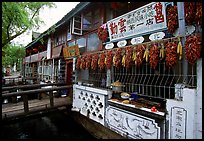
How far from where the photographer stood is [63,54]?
453 inches

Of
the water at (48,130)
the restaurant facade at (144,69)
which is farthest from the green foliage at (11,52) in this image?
the restaurant facade at (144,69)

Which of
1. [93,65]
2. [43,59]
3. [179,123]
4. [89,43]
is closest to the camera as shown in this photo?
[179,123]

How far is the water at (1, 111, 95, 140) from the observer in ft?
24.9

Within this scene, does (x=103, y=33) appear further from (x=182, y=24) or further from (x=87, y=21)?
(x=182, y=24)

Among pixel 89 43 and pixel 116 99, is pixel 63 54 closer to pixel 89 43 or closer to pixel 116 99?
pixel 89 43

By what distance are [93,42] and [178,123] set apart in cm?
543

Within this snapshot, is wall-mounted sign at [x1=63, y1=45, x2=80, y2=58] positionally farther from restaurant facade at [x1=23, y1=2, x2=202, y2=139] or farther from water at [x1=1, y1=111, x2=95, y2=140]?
water at [x1=1, y1=111, x2=95, y2=140]

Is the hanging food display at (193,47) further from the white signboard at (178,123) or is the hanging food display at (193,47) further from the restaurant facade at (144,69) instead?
the white signboard at (178,123)

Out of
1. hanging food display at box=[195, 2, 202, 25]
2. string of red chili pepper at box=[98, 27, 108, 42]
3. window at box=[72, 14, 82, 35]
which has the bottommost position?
hanging food display at box=[195, 2, 202, 25]

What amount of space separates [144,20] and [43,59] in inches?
525

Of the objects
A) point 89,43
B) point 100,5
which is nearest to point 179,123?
point 89,43

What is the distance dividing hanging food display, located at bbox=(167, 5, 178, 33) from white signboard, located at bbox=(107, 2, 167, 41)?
0.69 feet

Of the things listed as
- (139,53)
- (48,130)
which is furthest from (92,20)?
(48,130)

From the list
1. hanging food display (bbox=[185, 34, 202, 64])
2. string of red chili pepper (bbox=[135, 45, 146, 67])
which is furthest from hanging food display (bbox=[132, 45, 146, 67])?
hanging food display (bbox=[185, 34, 202, 64])
